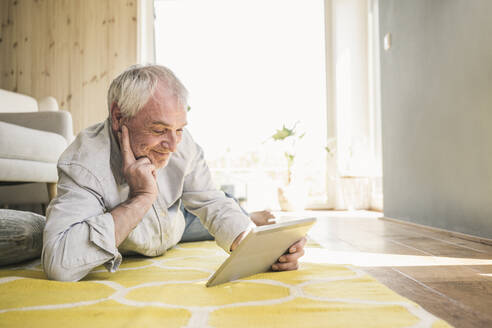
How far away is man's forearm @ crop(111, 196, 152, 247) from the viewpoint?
1.03 metres

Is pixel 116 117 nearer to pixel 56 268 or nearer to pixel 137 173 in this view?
pixel 137 173

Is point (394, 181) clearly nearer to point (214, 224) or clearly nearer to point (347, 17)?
point (214, 224)

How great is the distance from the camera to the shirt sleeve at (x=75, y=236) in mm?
976

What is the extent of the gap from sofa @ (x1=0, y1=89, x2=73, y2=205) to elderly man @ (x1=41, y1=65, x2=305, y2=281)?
1.22 meters

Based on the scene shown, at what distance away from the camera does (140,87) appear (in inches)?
42.8

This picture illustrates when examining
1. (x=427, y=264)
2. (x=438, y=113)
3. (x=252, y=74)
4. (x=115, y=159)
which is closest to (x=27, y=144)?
(x=115, y=159)

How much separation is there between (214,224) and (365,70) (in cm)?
377

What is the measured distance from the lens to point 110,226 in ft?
3.31

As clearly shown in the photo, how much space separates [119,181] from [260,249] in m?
0.48

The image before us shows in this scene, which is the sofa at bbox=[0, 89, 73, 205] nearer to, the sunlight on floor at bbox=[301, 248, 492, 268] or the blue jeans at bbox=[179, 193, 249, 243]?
the blue jeans at bbox=[179, 193, 249, 243]

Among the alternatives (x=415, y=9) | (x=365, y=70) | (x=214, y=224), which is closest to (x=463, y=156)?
(x=415, y=9)

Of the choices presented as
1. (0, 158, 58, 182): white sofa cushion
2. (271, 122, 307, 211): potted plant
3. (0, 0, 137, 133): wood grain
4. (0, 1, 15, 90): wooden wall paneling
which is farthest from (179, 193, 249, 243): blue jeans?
(0, 1, 15, 90): wooden wall paneling

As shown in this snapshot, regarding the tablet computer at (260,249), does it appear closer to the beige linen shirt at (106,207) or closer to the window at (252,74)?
the beige linen shirt at (106,207)

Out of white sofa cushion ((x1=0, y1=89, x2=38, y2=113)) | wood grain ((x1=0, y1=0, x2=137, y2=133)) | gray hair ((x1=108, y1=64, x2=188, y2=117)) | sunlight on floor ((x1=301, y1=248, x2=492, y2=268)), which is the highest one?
wood grain ((x1=0, y1=0, x2=137, y2=133))
